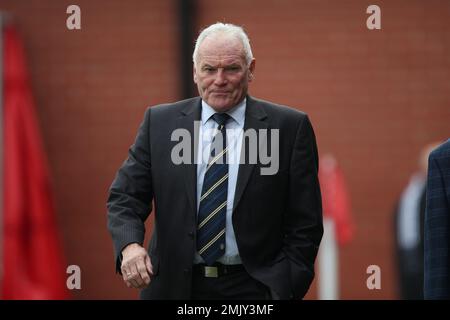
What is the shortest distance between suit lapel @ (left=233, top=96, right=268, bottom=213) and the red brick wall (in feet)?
12.2

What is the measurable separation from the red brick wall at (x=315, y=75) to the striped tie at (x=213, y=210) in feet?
12.6

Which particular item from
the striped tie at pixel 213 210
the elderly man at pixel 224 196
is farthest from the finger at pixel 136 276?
the striped tie at pixel 213 210

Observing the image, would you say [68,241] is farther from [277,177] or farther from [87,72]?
[277,177]

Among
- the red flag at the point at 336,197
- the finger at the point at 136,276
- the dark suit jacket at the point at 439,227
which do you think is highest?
the dark suit jacket at the point at 439,227

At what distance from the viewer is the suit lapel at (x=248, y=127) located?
4.12m

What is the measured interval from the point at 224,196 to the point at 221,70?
1.51 feet

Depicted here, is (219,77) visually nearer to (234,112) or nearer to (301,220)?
(234,112)

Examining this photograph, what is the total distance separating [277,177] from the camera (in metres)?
4.16

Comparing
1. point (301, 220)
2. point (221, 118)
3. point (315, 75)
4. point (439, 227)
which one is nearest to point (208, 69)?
point (221, 118)

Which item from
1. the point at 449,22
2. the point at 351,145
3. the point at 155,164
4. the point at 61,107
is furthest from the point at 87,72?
the point at 155,164

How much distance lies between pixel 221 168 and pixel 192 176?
0.37 ft

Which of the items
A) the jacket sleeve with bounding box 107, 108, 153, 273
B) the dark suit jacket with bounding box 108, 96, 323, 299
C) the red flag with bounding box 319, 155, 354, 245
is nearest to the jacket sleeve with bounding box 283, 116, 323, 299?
the dark suit jacket with bounding box 108, 96, 323, 299

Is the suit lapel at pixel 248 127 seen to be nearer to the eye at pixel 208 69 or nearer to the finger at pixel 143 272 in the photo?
the eye at pixel 208 69

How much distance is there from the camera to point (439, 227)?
3604 millimetres
